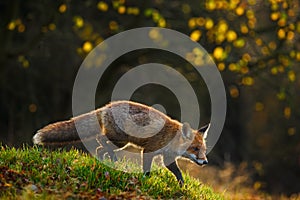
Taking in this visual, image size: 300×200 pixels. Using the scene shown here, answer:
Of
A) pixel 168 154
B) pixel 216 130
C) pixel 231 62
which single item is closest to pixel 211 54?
pixel 231 62

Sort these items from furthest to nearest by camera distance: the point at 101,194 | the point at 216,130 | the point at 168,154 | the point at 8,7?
the point at 216,130 → the point at 8,7 → the point at 168,154 → the point at 101,194

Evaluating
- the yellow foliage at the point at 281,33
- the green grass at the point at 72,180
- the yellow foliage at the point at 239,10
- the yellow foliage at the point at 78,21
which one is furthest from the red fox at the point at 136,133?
the yellow foliage at the point at 281,33

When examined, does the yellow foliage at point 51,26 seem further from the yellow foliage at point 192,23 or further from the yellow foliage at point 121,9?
the yellow foliage at point 192,23

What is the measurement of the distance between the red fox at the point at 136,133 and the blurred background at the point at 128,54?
498 centimetres

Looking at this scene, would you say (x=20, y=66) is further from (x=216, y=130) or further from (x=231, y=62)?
(x=216, y=130)

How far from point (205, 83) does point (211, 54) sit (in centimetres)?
197

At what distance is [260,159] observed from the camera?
30.6m

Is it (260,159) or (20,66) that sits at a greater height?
(20,66)

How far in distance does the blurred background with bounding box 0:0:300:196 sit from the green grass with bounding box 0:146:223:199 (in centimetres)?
613

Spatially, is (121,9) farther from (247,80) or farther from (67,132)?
(67,132)

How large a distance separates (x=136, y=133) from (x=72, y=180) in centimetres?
195

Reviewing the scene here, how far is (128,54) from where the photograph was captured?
17469 mm

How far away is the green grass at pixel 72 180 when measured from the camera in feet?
24.1

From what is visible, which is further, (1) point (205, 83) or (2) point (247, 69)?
(1) point (205, 83)
